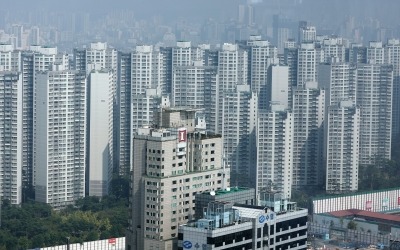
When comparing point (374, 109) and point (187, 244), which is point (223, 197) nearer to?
point (187, 244)

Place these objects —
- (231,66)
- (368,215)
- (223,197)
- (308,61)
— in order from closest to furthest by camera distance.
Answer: (223,197), (368,215), (231,66), (308,61)

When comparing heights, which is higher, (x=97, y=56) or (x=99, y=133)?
Answer: (x=97, y=56)

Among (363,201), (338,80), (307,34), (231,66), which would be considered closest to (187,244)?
(363,201)

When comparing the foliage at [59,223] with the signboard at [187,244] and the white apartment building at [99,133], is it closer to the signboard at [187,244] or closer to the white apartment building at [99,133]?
the white apartment building at [99,133]

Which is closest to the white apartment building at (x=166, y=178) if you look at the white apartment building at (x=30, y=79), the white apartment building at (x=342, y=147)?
the white apartment building at (x=30, y=79)

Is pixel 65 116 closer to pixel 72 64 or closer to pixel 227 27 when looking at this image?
pixel 72 64

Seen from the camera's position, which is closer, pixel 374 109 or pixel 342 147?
pixel 342 147

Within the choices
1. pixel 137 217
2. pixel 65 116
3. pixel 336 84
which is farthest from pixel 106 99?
pixel 137 217

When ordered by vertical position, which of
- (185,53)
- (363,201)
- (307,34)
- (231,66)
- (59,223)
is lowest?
(59,223)
